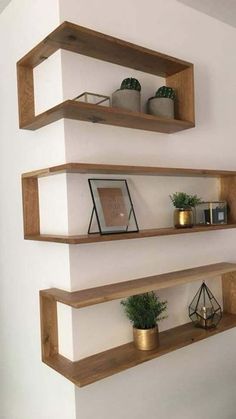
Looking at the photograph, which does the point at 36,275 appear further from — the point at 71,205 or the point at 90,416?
the point at 90,416

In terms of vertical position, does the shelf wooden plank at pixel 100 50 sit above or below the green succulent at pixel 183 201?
above

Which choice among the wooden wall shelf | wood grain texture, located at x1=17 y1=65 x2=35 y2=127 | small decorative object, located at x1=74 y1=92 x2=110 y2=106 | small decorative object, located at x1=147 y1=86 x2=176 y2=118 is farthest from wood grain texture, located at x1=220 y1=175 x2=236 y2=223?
wood grain texture, located at x1=17 y1=65 x2=35 y2=127

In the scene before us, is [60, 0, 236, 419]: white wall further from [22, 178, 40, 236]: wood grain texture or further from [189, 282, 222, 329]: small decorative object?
[22, 178, 40, 236]: wood grain texture

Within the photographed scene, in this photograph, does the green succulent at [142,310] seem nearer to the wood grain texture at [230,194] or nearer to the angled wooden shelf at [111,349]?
the angled wooden shelf at [111,349]

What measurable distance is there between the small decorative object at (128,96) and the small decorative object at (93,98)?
4 centimetres

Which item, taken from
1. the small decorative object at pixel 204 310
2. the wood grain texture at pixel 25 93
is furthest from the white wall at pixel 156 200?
the wood grain texture at pixel 25 93

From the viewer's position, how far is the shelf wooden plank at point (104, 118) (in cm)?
125

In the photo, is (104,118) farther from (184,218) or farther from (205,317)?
(205,317)

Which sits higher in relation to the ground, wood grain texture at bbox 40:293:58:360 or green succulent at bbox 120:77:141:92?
green succulent at bbox 120:77:141:92

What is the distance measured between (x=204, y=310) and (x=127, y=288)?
53 centimetres

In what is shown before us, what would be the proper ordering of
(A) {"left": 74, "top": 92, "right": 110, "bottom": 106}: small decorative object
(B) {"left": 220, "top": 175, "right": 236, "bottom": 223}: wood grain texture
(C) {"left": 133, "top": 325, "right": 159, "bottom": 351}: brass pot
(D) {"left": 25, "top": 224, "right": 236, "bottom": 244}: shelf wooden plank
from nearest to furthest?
(D) {"left": 25, "top": 224, "right": 236, "bottom": 244}: shelf wooden plank
(A) {"left": 74, "top": 92, "right": 110, "bottom": 106}: small decorative object
(C) {"left": 133, "top": 325, "right": 159, "bottom": 351}: brass pot
(B) {"left": 220, "top": 175, "right": 236, "bottom": 223}: wood grain texture

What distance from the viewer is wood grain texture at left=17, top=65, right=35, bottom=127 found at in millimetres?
1507

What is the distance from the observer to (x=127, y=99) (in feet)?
4.70

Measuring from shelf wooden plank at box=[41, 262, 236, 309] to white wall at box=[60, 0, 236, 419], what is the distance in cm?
5
